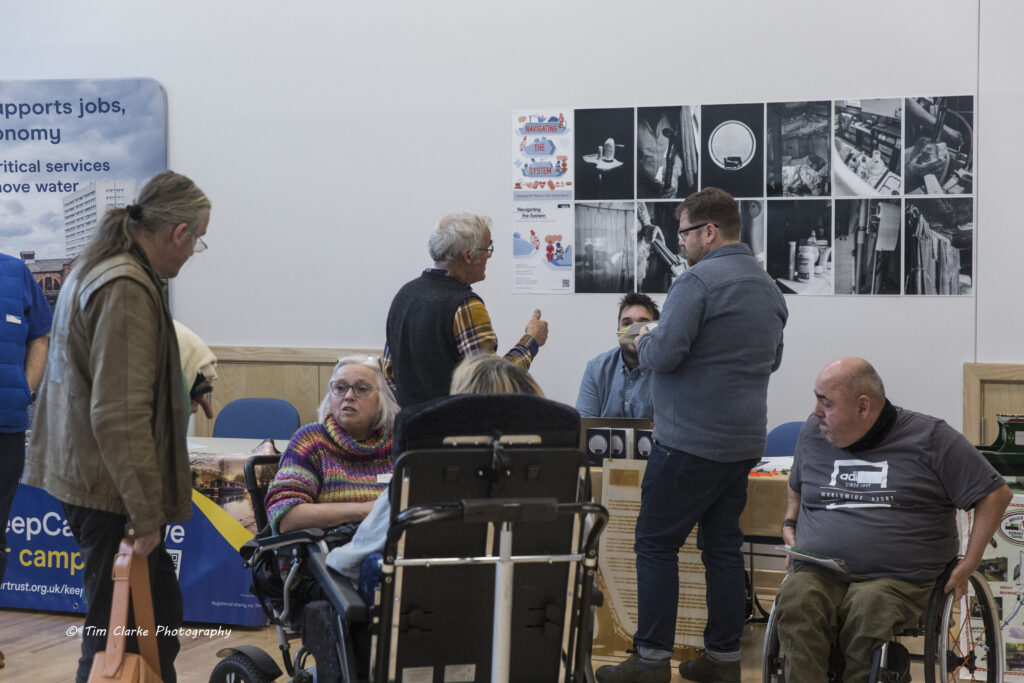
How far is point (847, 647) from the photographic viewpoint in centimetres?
276

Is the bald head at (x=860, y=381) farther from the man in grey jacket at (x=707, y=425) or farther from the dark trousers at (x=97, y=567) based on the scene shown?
the dark trousers at (x=97, y=567)

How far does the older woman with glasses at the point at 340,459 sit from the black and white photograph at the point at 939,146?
282cm

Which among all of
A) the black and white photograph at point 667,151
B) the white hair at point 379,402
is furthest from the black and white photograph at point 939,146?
the white hair at point 379,402

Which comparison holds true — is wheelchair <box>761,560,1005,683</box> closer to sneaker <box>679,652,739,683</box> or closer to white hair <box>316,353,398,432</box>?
sneaker <box>679,652,739,683</box>

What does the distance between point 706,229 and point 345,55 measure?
8.90 ft

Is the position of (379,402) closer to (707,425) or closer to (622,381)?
(707,425)

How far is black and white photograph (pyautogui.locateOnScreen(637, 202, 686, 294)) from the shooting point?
4.91 meters

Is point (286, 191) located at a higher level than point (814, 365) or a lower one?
higher

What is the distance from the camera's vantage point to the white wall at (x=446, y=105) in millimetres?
4543

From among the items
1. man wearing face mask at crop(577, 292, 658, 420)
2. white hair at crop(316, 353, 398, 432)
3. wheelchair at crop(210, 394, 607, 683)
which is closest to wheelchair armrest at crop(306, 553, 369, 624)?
wheelchair at crop(210, 394, 607, 683)

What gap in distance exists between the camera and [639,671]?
3.39 m

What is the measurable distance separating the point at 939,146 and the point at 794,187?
0.64 meters

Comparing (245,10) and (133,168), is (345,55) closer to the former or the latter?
(245,10)

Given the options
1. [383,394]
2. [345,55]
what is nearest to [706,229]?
[383,394]
